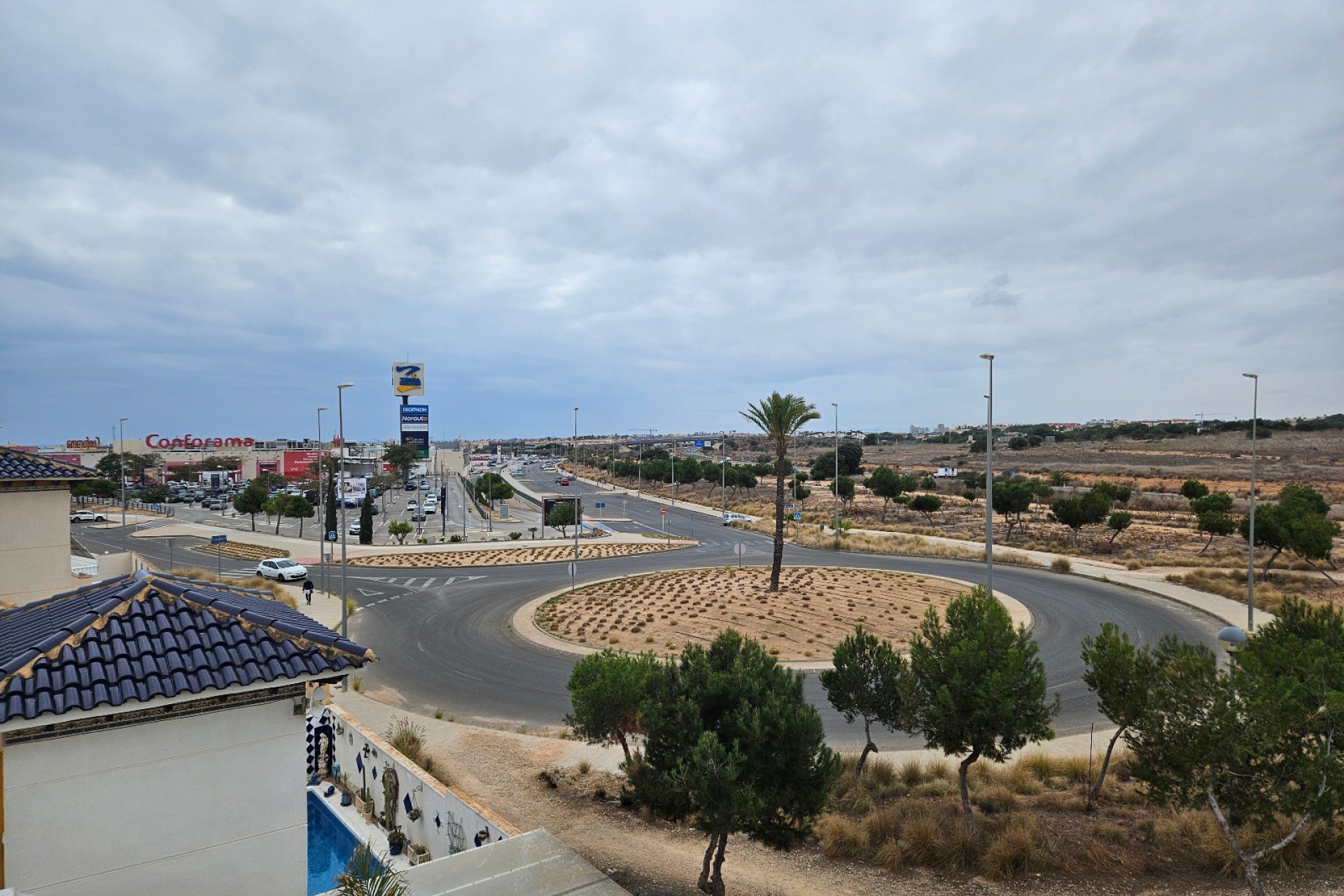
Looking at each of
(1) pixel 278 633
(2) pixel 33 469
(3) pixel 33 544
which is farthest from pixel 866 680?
(2) pixel 33 469

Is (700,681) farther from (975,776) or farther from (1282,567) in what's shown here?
(1282,567)

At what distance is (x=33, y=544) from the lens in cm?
1504

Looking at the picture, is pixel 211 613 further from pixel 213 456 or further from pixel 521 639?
pixel 213 456

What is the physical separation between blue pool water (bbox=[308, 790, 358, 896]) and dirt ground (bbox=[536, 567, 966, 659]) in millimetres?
12729

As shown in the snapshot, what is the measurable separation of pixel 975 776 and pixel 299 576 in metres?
37.2

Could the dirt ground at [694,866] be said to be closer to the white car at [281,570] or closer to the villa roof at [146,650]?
the villa roof at [146,650]

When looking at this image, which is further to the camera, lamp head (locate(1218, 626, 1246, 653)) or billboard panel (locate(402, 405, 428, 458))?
billboard panel (locate(402, 405, 428, 458))

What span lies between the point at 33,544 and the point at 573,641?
15.9 meters

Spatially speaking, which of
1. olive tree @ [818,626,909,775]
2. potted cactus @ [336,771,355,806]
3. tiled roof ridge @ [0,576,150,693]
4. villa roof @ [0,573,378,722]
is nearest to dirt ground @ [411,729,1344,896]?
potted cactus @ [336,771,355,806]

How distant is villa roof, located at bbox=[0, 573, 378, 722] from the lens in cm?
627

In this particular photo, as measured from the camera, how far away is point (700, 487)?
346 ft

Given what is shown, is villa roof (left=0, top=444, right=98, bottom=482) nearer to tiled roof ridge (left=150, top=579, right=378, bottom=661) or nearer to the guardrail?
tiled roof ridge (left=150, top=579, right=378, bottom=661)

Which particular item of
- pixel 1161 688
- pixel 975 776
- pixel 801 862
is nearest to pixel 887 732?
pixel 975 776

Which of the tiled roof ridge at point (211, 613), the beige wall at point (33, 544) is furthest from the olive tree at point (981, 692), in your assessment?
the beige wall at point (33, 544)
